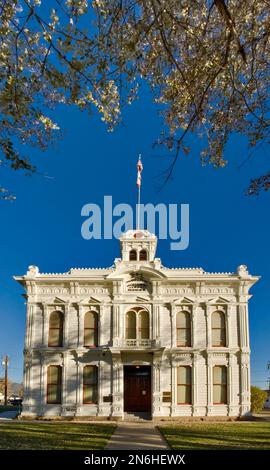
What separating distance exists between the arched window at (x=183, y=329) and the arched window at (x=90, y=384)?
496 centimetres

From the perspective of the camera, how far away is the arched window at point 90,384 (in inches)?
1115

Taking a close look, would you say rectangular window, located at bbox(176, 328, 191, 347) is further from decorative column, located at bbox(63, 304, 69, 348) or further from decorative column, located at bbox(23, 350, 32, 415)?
decorative column, located at bbox(23, 350, 32, 415)

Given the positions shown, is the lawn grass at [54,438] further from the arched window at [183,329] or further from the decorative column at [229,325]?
the decorative column at [229,325]

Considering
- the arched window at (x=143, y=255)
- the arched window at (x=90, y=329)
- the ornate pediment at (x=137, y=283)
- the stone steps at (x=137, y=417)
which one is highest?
the arched window at (x=143, y=255)

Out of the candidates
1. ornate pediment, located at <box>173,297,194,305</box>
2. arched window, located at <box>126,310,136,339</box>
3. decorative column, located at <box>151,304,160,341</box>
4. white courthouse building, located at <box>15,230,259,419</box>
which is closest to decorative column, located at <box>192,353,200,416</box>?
white courthouse building, located at <box>15,230,259,419</box>

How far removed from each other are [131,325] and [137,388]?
11.3 ft

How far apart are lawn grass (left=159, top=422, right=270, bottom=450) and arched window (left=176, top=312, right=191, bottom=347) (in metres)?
6.73

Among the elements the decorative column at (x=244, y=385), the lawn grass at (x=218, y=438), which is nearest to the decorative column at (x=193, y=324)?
the decorative column at (x=244, y=385)

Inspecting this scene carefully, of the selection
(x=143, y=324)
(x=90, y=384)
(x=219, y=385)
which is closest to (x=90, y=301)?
(x=143, y=324)

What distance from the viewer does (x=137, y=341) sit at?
28.1m

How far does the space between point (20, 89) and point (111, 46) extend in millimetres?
1608

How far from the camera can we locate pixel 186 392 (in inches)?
1115
